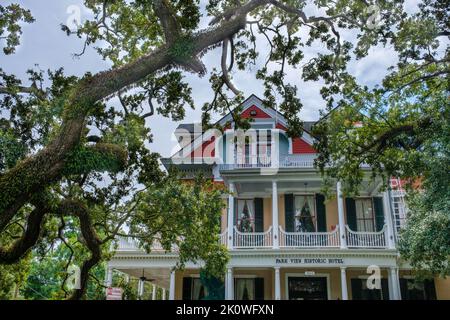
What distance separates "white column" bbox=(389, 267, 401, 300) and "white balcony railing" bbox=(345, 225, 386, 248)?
0.93m

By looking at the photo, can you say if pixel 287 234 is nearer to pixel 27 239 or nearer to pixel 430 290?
pixel 430 290

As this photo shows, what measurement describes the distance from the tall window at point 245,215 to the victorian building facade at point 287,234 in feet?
0.14

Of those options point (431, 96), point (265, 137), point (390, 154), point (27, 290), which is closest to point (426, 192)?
point (390, 154)

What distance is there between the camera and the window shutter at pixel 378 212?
1742 centimetres

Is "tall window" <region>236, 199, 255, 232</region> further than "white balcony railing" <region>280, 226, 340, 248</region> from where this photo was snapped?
Yes

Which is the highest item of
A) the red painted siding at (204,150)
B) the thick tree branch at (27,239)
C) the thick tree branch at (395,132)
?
the red painted siding at (204,150)

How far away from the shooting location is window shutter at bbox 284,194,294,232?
706 inches

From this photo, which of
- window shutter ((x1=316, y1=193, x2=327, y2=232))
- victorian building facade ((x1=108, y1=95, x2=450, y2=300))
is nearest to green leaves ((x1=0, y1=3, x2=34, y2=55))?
victorian building facade ((x1=108, y1=95, x2=450, y2=300))

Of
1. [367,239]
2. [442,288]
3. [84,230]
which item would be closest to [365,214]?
[367,239]

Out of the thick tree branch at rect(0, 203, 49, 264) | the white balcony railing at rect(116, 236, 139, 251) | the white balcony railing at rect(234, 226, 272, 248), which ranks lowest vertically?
the thick tree branch at rect(0, 203, 49, 264)

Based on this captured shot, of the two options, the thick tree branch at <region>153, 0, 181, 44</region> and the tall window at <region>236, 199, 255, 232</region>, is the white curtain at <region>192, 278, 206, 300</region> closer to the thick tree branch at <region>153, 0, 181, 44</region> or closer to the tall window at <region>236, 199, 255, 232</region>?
the tall window at <region>236, 199, 255, 232</region>

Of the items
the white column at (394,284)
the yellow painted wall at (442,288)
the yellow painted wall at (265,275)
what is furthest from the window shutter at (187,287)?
the yellow painted wall at (442,288)

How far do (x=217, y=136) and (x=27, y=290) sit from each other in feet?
90.0

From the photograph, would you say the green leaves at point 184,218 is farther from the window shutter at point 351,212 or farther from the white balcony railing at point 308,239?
the window shutter at point 351,212
